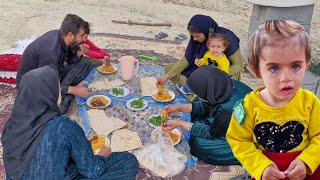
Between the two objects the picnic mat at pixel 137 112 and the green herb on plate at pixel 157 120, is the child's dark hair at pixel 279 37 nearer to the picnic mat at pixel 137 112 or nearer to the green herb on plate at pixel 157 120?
the picnic mat at pixel 137 112

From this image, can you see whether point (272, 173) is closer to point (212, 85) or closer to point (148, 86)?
point (212, 85)

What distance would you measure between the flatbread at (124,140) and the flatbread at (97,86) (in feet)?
2.99

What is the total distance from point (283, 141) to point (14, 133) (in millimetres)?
1747

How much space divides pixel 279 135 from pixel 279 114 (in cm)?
13

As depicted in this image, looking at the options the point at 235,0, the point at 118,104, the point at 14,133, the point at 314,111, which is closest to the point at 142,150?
the point at 118,104

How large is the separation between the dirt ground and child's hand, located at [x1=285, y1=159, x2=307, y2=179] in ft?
12.0

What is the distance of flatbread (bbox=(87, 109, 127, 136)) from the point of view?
11.8 ft

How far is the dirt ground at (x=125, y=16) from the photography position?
647cm

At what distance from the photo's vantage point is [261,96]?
1869 mm

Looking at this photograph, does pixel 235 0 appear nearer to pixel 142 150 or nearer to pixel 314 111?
pixel 142 150

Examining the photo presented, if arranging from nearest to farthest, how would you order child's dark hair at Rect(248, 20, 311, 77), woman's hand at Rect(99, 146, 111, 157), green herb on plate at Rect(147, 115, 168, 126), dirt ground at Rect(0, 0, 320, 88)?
child's dark hair at Rect(248, 20, 311, 77)
woman's hand at Rect(99, 146, 111, 157)
green herb on plate at Rect(147, 115, 168, 126)
dirt ground at Rect(0, 0, 320, 88)

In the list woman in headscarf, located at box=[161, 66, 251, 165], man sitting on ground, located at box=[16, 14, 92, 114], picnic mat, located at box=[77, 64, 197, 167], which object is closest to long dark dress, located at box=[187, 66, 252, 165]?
woman in headscarf, located at box=[161, 66, 251, 165]

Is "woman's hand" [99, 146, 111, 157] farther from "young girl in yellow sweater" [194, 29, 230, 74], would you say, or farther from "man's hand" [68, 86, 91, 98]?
"young girl in yellow sweater" [194, 29, 230, 74]

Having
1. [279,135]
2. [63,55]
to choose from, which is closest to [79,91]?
[63,55]
